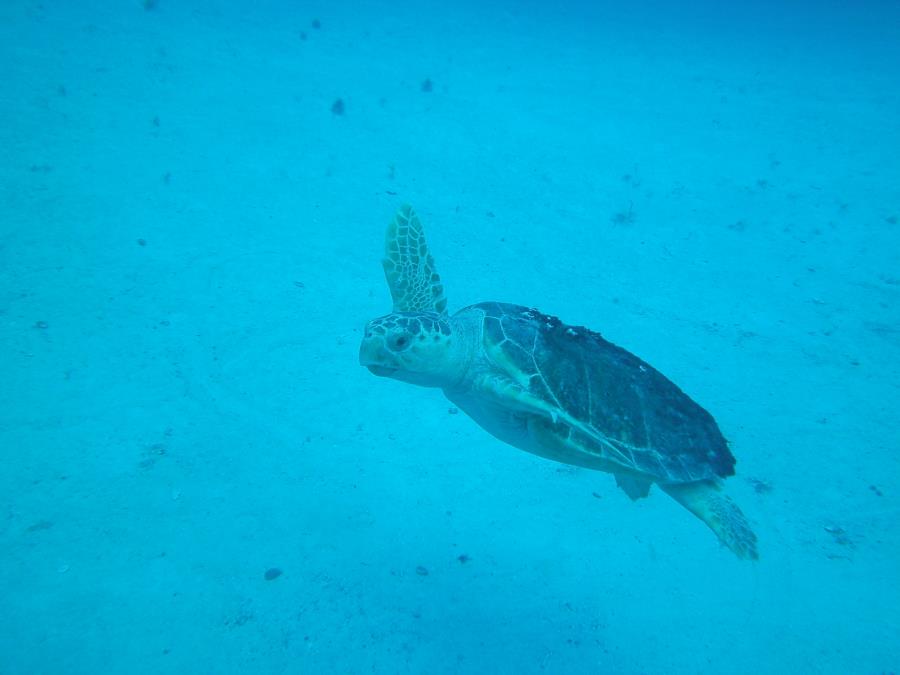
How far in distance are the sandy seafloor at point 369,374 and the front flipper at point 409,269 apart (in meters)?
0.92

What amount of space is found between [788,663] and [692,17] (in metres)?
17.9

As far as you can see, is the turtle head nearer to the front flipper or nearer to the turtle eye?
the turtle eye

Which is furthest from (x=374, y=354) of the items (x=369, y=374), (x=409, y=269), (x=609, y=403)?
(x=609, y=403)

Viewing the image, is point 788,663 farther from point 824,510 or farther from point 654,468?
point 654,468

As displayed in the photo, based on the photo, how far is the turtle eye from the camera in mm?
2619

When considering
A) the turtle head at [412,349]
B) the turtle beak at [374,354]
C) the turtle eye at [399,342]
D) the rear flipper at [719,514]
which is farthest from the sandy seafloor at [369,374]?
the turtle eye at [399,342]

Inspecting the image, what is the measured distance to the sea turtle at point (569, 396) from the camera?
2572mm

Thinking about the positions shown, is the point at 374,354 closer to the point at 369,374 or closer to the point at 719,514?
the point at 369,374

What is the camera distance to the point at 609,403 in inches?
105

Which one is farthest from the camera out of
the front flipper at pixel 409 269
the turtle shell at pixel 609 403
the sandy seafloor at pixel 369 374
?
the front flipper at pixel 409 269

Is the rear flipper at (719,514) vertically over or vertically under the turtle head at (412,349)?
under

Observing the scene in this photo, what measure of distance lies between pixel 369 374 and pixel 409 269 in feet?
3.58

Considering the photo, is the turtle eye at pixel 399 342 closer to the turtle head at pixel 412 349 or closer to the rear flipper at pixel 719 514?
the turtle head at pixel 412 349

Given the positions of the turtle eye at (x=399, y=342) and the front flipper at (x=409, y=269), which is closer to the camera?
the turtle eye at (x=399, y=342)
